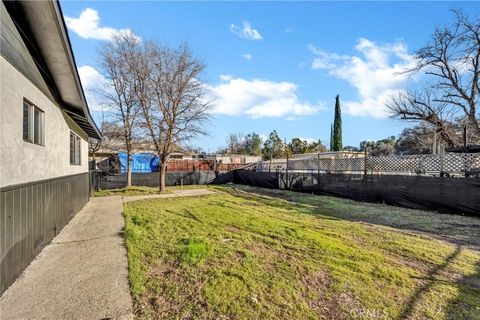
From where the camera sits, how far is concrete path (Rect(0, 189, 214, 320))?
7.76ft

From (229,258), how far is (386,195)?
7.51 metres

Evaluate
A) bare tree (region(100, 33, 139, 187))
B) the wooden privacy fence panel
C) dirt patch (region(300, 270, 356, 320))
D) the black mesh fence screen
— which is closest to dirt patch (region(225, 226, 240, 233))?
dirt patch (region(300, 270, 356, 320))

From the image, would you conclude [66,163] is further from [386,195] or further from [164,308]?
[386,195]

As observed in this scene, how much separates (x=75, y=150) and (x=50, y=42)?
5.02 metres

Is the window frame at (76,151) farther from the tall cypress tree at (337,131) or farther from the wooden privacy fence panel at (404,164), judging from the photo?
the tall cypress tree at (337,131)

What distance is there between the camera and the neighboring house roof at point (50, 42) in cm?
292

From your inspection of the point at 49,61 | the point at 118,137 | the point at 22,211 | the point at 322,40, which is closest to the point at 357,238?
the point at 22,211

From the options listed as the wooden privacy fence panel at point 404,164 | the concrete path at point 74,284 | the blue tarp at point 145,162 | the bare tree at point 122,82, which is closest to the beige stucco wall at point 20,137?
the concrete path at point 74,284

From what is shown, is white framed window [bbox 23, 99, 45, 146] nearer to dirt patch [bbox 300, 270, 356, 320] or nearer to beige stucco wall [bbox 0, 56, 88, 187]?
beige stucco wall [bbox 0, 56, 88, 187]

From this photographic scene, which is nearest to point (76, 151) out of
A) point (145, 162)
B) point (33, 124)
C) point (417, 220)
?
point (33, 124)

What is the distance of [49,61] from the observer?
4.14 metres

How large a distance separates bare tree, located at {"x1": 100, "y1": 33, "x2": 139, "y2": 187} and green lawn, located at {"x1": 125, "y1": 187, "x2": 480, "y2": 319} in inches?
393

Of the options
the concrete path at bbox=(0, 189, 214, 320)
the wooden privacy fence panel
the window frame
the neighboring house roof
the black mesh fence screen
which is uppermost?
the neighboring house roof

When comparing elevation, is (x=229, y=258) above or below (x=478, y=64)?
below
